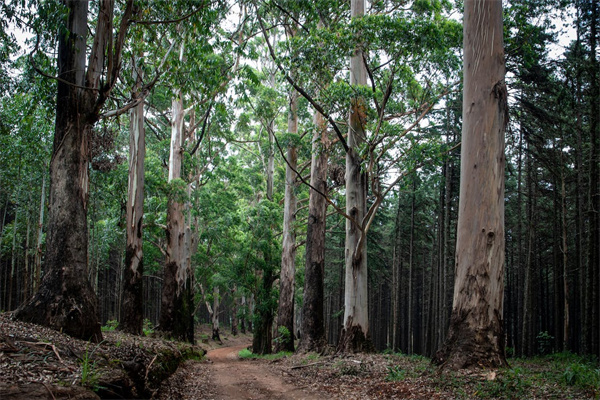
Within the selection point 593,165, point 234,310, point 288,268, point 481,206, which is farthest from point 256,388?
point 234,310

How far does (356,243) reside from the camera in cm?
1141

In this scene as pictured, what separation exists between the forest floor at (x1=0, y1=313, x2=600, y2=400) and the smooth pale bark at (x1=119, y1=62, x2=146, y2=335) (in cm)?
340

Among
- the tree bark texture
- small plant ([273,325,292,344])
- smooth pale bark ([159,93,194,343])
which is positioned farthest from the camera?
small plant ([273,325,292,344])

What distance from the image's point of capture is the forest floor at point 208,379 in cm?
393

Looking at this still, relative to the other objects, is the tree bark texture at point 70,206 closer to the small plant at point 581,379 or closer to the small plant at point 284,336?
the small plant at point 581,379

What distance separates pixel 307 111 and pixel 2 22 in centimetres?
1380

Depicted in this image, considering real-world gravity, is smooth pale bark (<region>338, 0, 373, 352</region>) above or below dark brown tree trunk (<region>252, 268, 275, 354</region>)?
above

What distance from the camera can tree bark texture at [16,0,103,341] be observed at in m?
6.06

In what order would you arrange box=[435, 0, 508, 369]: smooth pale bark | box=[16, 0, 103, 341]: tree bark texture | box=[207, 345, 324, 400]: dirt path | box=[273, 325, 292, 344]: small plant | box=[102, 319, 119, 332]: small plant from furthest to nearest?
box=[273, 325, 292, 344]: small plant
box=[102, 319, 119, 332]: small plant
box=[207, 345, 324, 400]: dirt path
box=[435, 0, 508, 369]: smooth pale bark
box=[16, 0, 103, 341]: tree bark texture

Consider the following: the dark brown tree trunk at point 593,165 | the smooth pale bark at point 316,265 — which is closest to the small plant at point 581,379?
the dark brown tree trunk at point 593,165

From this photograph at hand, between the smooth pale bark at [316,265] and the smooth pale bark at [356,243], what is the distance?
6.97 ft

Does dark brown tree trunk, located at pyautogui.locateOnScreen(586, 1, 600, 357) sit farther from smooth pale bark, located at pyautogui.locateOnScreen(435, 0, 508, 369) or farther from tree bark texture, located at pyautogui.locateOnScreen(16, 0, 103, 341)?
tree bark texture, located at pyautogui.locateOnScreen(16, 0, 103, 341)

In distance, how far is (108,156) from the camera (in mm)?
13125

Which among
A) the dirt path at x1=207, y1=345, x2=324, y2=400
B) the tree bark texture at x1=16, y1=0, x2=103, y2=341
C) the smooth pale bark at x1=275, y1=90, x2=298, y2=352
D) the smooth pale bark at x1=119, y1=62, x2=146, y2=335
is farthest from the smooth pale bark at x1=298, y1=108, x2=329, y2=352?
the tree bark texture at x1=16, y1=0, x2=103, y2=341
